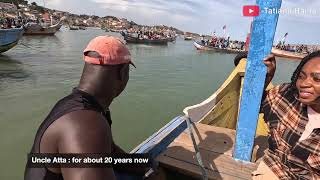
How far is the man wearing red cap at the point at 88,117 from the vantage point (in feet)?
4.77

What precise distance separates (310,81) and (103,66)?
4.78ft

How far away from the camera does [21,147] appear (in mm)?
7031

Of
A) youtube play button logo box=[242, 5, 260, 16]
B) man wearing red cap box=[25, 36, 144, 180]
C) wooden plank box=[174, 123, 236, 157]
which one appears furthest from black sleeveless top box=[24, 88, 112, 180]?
wooden plank box=[174, 123, 236, 157]

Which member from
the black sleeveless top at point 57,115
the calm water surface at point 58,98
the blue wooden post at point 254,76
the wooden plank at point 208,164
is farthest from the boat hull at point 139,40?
the black sleeveless top at point 57,115

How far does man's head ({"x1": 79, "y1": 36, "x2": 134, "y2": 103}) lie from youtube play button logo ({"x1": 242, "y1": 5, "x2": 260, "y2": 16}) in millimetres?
1437

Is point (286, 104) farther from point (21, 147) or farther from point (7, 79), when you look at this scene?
point (7, 79)

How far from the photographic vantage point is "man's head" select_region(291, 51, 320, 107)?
7.28ft

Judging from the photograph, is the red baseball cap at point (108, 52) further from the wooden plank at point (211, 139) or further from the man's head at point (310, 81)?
the wooden plank at point (211, 139)

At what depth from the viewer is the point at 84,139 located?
1422mm

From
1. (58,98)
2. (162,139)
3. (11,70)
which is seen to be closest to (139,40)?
(11,70)

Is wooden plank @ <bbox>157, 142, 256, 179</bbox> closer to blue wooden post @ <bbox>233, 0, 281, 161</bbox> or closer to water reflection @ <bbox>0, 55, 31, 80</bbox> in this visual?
blue wooden post @ <bbox>233, 0, 281, 161</bbox>

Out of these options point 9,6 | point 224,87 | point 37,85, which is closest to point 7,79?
point 37,85

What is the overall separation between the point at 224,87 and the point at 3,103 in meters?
8.03

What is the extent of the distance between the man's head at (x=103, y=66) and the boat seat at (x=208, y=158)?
1.66 meters
